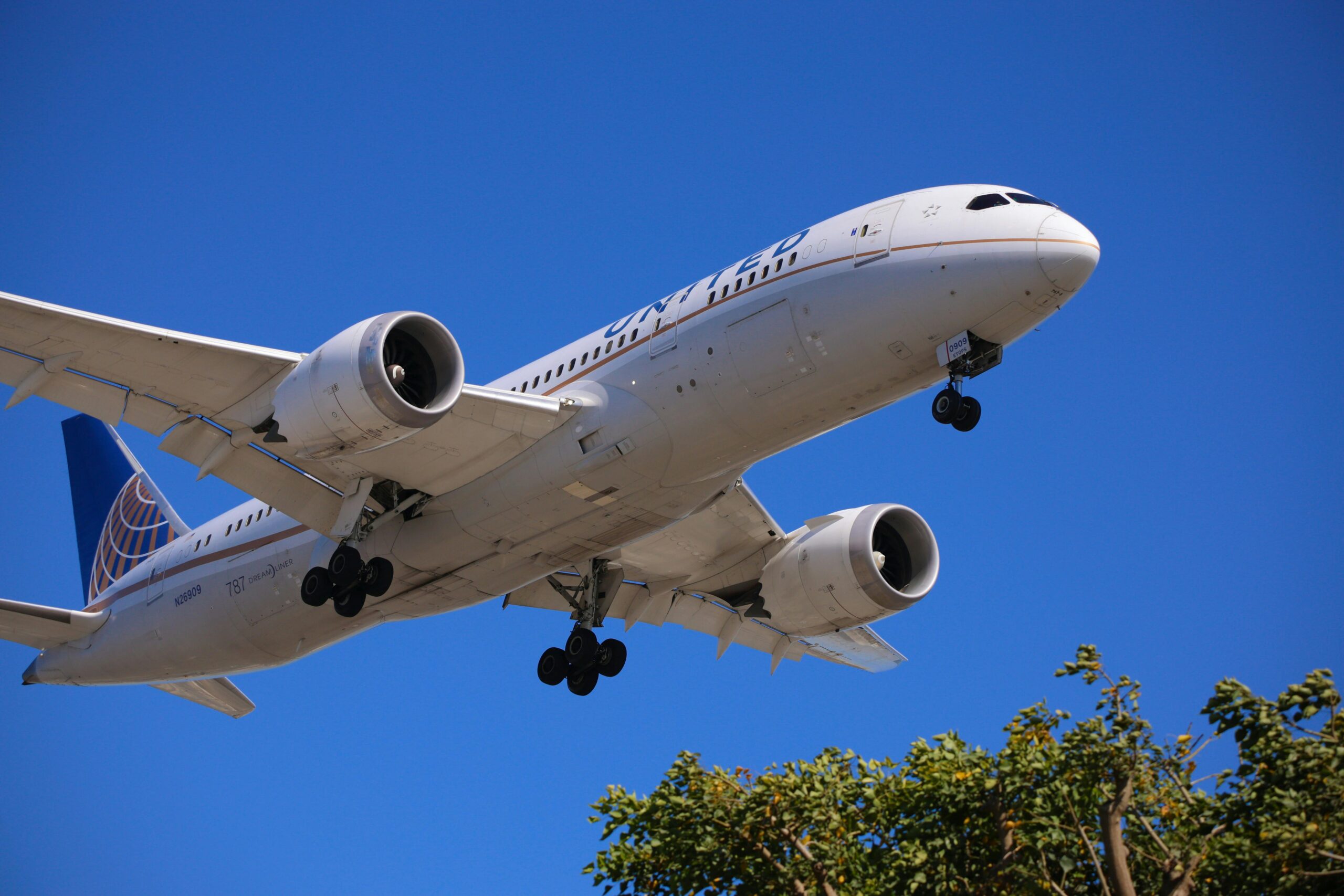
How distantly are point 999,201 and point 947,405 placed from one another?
109 inches

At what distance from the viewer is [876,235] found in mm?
16766

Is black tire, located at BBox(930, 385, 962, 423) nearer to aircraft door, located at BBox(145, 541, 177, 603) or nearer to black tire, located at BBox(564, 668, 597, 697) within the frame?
black tire, located at BBox(564, 668, 597, 697)

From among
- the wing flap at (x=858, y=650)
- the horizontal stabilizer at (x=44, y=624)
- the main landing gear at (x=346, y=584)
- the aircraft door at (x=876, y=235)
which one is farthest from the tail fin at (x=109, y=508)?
the aircraft door at (x=876, y=235)

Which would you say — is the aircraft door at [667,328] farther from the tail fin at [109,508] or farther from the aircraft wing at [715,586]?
the tail fin at [109,508]

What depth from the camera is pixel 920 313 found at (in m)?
16.2

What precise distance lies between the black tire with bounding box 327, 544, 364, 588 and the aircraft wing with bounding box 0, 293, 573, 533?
1.66ft

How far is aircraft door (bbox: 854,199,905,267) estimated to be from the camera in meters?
16.6

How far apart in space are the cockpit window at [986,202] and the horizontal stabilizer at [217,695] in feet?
60.6

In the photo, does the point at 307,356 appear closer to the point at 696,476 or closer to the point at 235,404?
the point at 235,404

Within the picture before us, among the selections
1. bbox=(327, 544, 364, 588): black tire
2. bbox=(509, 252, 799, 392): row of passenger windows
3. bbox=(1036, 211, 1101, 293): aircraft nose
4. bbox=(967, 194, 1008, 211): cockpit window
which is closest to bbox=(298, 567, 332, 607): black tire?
bbox=(327, 544, 364, 588): black tire

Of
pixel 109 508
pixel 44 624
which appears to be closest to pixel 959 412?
pixel 44 624

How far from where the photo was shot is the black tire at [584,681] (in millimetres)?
22125

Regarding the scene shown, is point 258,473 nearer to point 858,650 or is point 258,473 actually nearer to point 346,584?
point 346,584

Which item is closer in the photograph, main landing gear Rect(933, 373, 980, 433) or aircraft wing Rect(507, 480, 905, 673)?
main landing gear Rect(933, 373, 980, 433)
